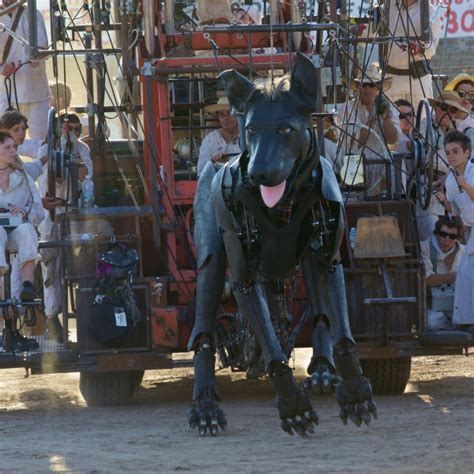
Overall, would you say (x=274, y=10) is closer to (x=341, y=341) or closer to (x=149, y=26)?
(x=149, y=26)

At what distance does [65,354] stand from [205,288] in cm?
187

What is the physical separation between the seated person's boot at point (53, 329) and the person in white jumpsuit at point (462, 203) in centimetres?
278

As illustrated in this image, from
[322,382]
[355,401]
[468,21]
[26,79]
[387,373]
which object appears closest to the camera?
[355,401]

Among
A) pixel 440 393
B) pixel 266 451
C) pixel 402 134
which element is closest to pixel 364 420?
pixel 266 451

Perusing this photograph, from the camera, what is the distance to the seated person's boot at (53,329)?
10.1 metres

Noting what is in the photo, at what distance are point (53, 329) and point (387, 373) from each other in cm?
242

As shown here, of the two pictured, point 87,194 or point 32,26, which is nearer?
point 32,26

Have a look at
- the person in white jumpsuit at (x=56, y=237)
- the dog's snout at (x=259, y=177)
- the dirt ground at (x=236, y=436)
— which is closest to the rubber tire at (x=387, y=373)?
the dirt ground at (x=236, y=436)

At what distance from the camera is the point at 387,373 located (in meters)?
9.77

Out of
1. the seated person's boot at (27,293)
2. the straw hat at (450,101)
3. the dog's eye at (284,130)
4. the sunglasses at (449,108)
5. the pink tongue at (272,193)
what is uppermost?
the dog's eye at (284,130)

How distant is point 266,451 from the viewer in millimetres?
7660

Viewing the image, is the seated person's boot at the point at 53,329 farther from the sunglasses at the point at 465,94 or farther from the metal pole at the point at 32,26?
the sunglasses at the point at 465,94

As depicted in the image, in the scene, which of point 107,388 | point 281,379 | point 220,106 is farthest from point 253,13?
point 281,379

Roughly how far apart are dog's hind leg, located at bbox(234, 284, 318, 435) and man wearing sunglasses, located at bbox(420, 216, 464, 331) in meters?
3.29
